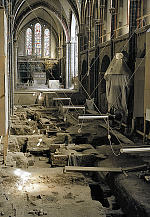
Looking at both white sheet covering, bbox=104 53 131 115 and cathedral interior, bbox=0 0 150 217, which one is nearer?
cathedral interior, bbox=0 0 150 217

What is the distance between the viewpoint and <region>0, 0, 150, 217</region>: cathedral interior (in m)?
7.55

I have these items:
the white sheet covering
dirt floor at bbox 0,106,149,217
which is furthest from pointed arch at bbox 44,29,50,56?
dirt floor at bbox 0,106,149,217

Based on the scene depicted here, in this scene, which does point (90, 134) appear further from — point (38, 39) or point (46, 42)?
point (38, 39)

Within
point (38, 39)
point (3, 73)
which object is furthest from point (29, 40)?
point (3, 73)

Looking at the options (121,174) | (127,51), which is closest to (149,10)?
(127,51)

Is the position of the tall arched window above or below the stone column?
above

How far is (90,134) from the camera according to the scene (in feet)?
50.9

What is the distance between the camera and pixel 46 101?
26703mm

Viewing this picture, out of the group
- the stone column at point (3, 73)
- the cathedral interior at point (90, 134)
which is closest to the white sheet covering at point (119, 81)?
the cathedral interior at point (90, 134)

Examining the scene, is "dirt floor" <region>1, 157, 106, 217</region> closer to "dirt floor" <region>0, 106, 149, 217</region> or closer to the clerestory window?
"dirt floor" <region>0, 106, 149, 217</region>

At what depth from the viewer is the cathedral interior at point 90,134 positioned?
755cm

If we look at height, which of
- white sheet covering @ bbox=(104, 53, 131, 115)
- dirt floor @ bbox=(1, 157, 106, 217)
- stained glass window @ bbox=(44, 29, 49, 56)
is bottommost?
dirt floor @ bbox=(1, 157, 106, 217)

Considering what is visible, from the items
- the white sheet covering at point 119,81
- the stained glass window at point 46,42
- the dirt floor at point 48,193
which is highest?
the stained glass window at point 46,42

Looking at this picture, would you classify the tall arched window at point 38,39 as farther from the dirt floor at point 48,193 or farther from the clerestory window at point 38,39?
the dirt floor at point 48,193
